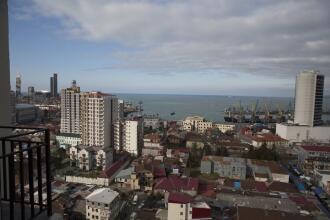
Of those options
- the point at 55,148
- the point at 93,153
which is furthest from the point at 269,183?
the point at 55,148

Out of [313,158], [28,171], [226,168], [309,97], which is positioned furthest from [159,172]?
[309,97]

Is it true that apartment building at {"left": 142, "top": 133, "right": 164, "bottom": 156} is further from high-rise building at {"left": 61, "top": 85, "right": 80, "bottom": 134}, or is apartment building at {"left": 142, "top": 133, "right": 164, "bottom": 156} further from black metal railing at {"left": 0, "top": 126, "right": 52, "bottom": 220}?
black metal railing at {"left": 0, "top": 126, "right": 52, "bottom": 220}

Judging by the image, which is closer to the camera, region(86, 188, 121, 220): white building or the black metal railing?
the black metal railing

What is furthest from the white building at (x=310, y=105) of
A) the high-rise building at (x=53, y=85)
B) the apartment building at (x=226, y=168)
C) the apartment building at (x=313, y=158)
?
the high-rise building at (x=53, y=85)

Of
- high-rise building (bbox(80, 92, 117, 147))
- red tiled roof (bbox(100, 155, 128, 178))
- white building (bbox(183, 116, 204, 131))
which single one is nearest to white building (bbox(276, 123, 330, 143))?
white building (bbox(183, 116, 204, 131))

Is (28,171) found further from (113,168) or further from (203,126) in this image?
(203,126)

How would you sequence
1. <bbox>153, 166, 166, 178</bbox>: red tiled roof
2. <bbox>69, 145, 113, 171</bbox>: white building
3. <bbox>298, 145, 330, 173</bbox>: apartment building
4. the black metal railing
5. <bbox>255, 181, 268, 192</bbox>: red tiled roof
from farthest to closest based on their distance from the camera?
<bbox>298, 145, 330, 173</bbox>: apartment building < <bbox>69, 145, 113, 171</bbox>: white building < <bbox>153, 166, 166, 178</bbox>: red tiled roof < <bbox>255, 181, 268, 192</bbox>: red tiled roof < the black metal railing

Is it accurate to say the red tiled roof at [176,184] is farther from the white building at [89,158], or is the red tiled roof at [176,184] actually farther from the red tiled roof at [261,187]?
the white building at [89,158]
